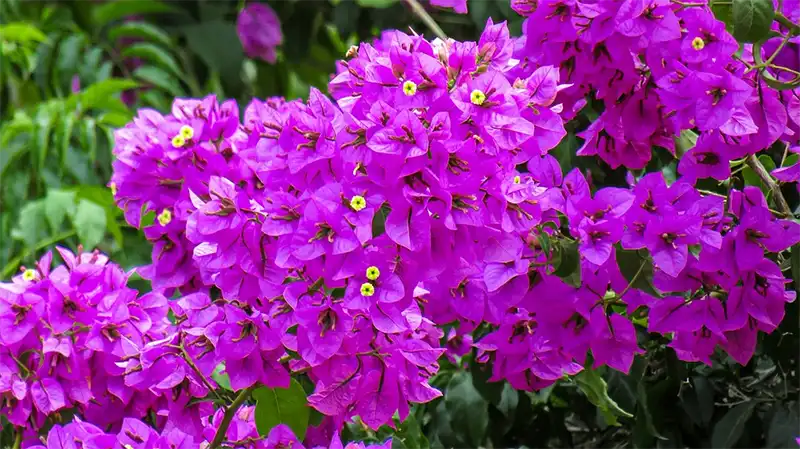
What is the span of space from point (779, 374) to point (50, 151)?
4.21 feet

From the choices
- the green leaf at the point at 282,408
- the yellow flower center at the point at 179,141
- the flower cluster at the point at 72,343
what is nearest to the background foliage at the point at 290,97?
the green leaf at the point at 282,408

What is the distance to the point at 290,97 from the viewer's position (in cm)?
245

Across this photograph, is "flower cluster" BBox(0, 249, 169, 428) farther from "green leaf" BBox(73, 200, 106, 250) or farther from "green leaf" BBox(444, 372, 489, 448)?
"green leaf" BBox(73, 200, 106, 250)

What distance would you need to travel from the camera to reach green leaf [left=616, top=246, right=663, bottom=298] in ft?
3.07

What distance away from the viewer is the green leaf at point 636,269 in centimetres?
94

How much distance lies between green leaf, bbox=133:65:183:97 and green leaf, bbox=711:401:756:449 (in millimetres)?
1356

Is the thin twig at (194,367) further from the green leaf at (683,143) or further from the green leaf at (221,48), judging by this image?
the green leaf at (221,48)

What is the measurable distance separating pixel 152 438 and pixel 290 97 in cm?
159

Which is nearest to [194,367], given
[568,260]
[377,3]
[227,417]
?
[227,417]

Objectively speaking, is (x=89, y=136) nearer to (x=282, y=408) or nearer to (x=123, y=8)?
(x=123, y=8)

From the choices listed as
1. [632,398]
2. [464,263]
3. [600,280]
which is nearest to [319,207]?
[464,263]

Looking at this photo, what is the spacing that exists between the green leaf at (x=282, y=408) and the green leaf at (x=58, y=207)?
2.57ft

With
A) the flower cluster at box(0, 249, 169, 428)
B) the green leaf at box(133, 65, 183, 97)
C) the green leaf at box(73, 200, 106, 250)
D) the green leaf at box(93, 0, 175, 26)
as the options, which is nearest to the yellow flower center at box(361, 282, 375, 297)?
the flower cluster at box(0, 249, 169, 428)

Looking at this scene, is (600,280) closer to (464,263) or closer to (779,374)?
(464,263)
